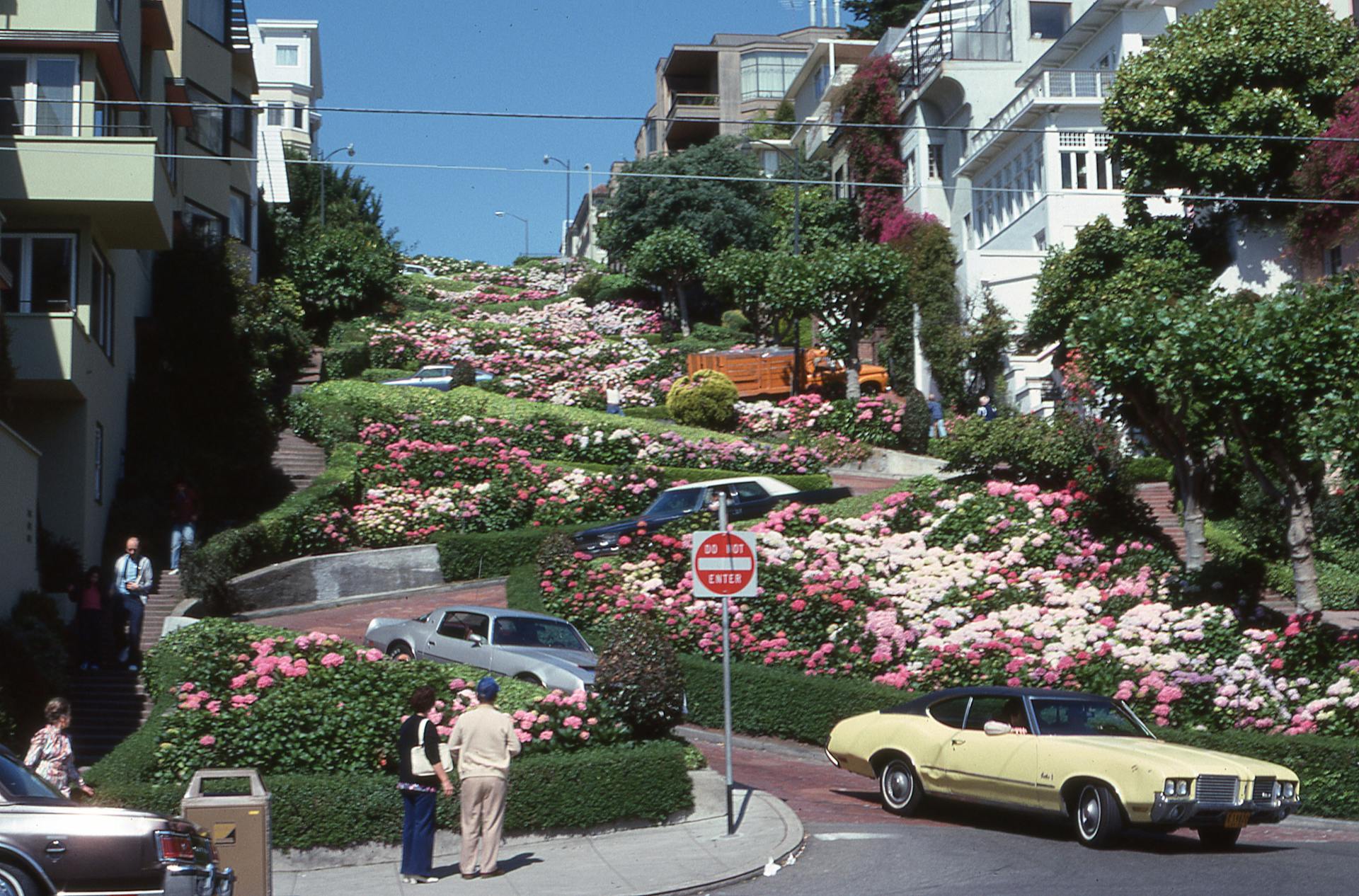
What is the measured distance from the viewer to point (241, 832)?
418 inches

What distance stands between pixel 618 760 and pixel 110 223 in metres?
14.7

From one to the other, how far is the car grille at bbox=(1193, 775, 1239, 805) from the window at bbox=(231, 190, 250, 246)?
32058 mm

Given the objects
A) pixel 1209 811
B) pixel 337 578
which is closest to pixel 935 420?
pixel 337 578

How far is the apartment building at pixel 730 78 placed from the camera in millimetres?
91688

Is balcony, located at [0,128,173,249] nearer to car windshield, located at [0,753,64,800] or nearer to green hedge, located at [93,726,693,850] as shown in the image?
green hedge, located at [93,726,693,850]

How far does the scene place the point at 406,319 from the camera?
57000 mm

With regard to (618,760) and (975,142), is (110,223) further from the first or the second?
(975,142)

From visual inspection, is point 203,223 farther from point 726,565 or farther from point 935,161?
point 935,161

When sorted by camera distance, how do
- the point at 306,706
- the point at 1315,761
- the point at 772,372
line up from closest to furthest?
the point at 306,706, the point at 1315,761, the point at 772,372

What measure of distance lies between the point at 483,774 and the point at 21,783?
11.8 feet

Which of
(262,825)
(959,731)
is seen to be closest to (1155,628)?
(959,731)

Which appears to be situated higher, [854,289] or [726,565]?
[854,289]

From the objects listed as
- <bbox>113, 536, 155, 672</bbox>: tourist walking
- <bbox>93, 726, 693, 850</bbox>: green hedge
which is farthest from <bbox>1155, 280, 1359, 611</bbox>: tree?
<bbox>113, 536, 155, 672</bbox>: tourist walking

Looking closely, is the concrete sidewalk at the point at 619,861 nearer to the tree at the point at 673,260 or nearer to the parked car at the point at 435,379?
the parked car at the point at 435,379
